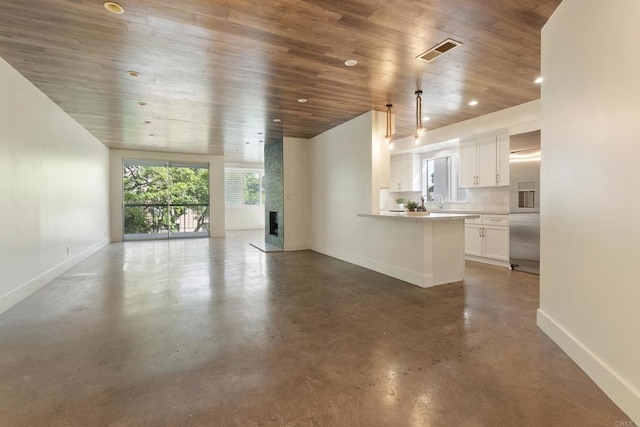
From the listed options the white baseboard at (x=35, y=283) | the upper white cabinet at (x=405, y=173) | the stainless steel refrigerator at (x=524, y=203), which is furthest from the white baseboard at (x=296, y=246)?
the stainless steel refrigerator at (x=524, y=203)

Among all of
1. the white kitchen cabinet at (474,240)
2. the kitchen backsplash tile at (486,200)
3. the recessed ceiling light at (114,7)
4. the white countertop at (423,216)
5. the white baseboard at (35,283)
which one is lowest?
the white baseboard at (35,283)

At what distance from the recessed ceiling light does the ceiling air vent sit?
8.89 feet

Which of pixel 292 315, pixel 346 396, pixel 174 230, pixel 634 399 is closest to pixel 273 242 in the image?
pixel 174 230

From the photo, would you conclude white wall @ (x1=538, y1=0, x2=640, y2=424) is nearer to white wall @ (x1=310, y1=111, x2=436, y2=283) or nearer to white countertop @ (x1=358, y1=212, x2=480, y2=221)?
white countertop @ (x1=358, y1=212, x2=480, y2=221)

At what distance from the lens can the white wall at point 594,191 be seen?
1.60 meters

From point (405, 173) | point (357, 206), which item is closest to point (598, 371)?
point (357, 206)

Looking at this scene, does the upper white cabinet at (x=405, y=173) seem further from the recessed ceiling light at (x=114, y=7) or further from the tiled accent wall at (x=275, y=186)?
the recessed ceiling light at (x=114, y=7)

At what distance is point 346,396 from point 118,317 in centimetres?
247

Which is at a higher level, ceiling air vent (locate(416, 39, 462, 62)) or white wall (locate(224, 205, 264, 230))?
ceiling air vent (locate(416, 39, 462, 62))

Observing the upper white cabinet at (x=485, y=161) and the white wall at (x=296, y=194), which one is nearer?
the upper white cabinet at (x=485, y=161)

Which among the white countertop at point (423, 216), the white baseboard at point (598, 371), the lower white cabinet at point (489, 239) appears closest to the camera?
the white baseboard at point (598, 371)

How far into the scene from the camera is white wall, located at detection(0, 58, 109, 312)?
10.7ft

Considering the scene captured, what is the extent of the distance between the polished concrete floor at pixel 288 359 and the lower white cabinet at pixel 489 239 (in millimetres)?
1397

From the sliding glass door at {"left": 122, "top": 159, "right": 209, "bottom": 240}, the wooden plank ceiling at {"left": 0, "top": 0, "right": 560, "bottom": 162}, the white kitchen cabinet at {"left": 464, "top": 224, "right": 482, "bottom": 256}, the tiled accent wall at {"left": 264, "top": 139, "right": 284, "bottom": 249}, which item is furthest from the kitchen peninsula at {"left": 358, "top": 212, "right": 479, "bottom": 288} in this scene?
the sliding glass door at {"left": 122, "top": 159, "right": 209, "bottom": 240}
